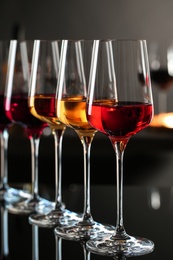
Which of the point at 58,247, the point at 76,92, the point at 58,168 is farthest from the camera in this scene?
the point at 58,168

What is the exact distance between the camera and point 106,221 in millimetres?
1133

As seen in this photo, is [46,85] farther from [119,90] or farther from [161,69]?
[161,69]

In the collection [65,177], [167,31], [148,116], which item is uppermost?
[167,31]

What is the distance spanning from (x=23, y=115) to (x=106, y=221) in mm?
277

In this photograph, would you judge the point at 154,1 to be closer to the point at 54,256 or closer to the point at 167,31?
the point at 167,31

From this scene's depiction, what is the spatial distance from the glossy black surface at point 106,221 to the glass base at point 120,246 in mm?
12

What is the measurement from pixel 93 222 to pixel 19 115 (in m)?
0.29

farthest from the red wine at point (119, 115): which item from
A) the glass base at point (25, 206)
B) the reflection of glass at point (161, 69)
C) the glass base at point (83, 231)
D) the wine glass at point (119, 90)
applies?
the reflection of glass at point (161, 69)

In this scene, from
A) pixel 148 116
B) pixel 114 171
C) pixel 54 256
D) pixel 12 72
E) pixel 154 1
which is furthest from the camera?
pixel 154 1

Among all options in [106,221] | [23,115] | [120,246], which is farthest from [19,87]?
[120,246]

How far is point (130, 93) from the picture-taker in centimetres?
101

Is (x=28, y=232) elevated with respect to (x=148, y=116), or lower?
lower

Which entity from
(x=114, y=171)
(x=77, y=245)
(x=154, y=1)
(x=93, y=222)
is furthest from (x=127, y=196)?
(x=154, y=1)

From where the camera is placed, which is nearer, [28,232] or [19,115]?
[28,232]
